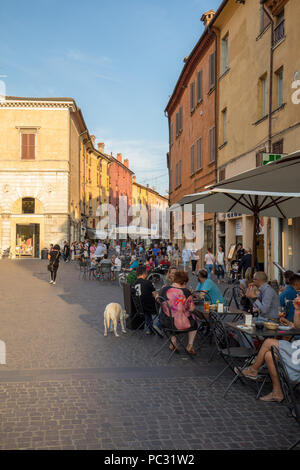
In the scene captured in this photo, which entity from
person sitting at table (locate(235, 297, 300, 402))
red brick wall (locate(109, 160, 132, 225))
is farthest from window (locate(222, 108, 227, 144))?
red brick wall (locate(109, 160, 132, 225))

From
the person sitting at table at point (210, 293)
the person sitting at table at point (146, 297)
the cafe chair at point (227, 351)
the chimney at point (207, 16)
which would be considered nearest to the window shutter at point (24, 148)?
the chimney at point (207, 16)

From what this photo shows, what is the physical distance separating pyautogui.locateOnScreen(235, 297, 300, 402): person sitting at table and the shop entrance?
35.2 meters

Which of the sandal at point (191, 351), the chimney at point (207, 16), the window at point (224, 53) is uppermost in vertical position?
the chimney at point (207, 16)

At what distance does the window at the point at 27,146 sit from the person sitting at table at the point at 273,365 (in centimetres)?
3699

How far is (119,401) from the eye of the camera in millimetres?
5102

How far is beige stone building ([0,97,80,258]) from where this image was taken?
1554 inches

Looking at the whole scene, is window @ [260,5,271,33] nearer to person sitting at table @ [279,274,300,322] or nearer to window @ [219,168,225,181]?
window @ [219,168,225,181]

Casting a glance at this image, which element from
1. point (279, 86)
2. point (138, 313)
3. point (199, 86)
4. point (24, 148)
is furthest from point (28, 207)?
point (138, 313)

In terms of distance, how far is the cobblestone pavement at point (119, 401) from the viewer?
4.14 metres

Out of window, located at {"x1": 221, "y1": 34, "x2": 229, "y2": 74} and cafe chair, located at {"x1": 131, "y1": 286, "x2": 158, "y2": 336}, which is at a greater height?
window, located at {"x1": 221, "y1": 34, "x2": 229, "y2": 74}

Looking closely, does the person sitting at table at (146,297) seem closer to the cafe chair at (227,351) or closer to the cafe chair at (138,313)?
→ the cafe chair at (138,313)

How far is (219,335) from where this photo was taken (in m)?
6.39

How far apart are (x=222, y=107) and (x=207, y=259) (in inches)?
287
